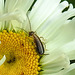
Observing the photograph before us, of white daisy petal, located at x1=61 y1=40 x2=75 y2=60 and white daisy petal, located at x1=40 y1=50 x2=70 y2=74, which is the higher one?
white daisy petal, located at x1=61 y1=40 x2=75 y2=60

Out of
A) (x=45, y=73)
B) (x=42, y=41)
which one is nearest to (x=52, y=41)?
(x=42, y=41)

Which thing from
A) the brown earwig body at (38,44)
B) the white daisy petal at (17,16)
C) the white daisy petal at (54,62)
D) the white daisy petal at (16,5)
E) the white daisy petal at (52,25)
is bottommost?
the white daisy petal at (54,62)

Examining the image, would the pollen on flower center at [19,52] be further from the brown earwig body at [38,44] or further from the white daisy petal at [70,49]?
the white daisy petal at [70,49]

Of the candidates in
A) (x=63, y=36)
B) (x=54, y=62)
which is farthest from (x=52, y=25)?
(x=54, y=62)

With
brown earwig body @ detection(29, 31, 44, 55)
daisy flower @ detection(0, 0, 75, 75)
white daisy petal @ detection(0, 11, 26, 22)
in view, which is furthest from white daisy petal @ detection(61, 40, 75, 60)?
white daisy petal @ detection(0, 11, 26, 22)

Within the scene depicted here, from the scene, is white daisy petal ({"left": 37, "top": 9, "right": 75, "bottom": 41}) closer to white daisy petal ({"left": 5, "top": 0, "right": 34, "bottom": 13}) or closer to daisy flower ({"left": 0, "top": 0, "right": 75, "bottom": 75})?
daisy flower ({"left": 0, "top": 0, "right": 75, "bottom": 75})

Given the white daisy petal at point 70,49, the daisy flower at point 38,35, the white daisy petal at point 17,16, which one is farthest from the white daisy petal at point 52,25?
the white daisy petal at point 17,16

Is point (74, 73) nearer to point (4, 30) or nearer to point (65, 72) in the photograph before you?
point (65, 72)

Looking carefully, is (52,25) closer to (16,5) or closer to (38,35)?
(38,35)

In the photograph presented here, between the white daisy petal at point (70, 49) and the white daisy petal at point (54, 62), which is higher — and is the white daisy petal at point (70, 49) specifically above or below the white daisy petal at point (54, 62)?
above
